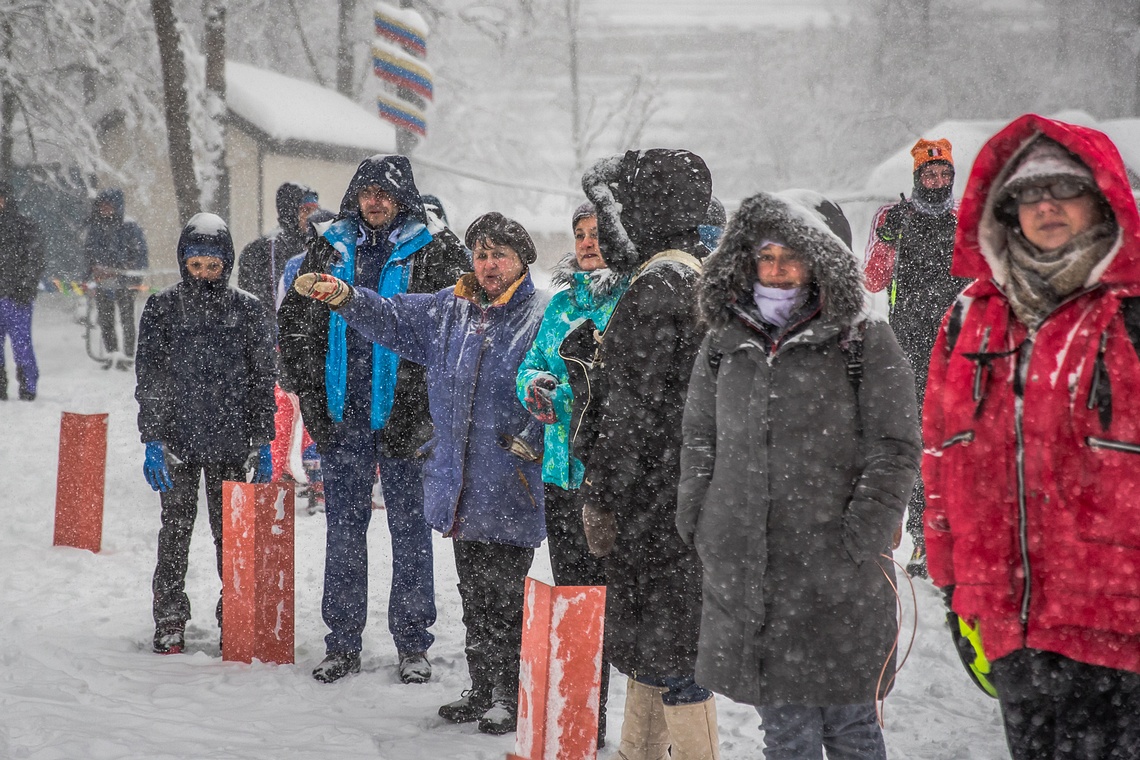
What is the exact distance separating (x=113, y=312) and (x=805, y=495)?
13.9m

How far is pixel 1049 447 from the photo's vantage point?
2.24m

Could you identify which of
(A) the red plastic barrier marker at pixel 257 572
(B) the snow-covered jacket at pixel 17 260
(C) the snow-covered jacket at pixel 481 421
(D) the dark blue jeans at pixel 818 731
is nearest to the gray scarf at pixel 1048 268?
(D) the dark blue jeans at pixel 818 731

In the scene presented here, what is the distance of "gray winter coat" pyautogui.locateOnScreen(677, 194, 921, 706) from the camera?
262 centimetres

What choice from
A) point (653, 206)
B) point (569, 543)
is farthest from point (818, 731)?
point (653, 206)

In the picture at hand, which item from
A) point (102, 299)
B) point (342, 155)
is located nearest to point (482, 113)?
point (342, 155)

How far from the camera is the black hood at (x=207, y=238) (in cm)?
498

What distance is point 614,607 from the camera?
3.32 m

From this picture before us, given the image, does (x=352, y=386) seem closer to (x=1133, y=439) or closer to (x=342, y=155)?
(x=1133, y=439)

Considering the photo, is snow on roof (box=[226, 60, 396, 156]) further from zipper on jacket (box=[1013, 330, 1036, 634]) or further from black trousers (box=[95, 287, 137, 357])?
zipper on jacket (box=[1013, 330, 1036, 634])

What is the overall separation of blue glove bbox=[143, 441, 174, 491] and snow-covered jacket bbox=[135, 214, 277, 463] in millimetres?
44

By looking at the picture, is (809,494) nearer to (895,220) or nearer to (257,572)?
(257,572)

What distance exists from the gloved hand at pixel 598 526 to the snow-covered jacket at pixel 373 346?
1561mm

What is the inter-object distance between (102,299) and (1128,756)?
1454 cm

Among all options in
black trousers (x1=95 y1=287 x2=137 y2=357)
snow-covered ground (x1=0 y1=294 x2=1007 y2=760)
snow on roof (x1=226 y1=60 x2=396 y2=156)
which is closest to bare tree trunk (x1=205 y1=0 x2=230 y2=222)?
snow on roof (x1=226 y1=60 x2=396 y2=156)
